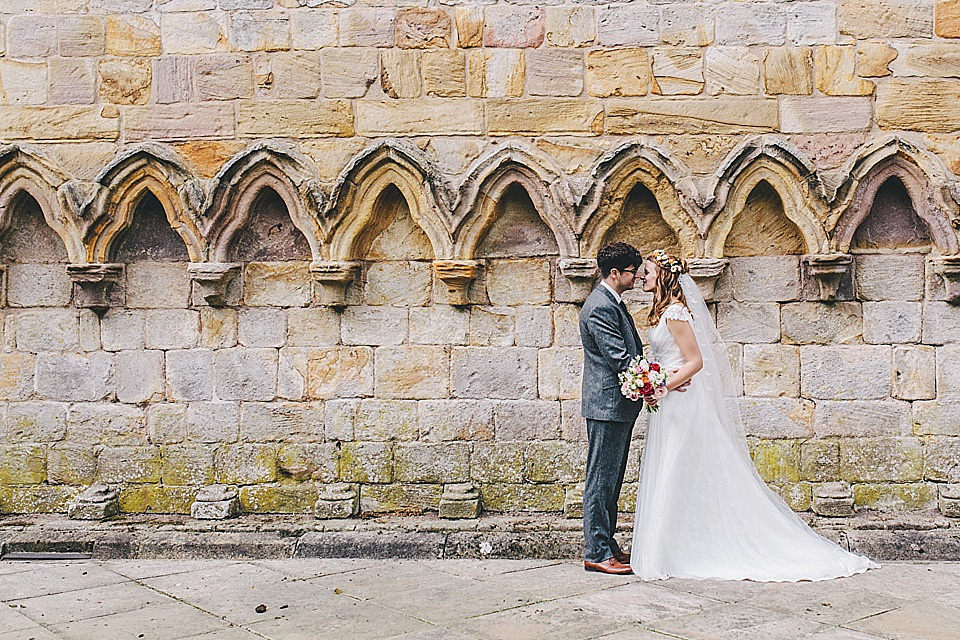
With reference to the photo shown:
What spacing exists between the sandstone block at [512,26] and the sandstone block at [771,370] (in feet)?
7.82

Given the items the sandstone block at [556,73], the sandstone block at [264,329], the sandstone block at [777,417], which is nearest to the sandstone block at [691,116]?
the sandstone block at [556,73]

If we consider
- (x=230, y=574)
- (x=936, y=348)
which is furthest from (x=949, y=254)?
(x=230, y=574)

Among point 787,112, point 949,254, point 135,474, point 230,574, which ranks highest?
point 787,112

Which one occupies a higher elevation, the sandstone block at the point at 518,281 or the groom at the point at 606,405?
the sandstone block at the point at 518,281

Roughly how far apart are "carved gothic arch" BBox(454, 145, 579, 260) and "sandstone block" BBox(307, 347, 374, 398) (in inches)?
36.8

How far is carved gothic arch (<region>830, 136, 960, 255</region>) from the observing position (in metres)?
6.01

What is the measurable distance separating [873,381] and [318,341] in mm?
3513

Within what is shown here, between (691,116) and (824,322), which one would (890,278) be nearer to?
(824,322)

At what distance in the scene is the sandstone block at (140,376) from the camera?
650cm

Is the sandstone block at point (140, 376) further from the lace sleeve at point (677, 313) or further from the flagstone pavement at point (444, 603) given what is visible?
the lace sleeve at point (677, 313)

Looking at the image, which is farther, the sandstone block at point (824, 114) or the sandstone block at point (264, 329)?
the sandstone block at point (264, 329)

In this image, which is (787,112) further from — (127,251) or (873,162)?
(127,251)

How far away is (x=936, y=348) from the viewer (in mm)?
6176

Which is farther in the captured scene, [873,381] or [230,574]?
[873,381]
